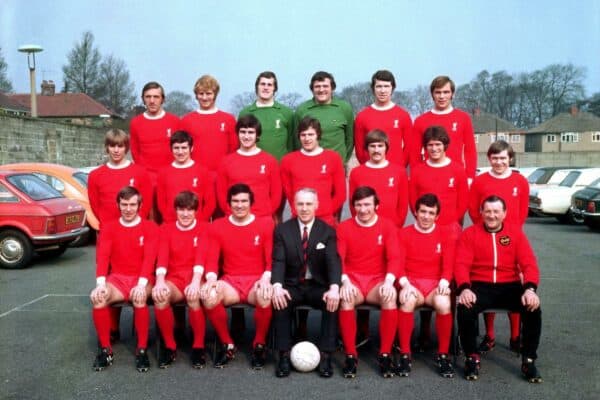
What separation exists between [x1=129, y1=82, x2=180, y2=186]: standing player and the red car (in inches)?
208

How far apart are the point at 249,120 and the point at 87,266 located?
645cm

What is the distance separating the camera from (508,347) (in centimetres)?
624

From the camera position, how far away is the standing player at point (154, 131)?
657 centimetres

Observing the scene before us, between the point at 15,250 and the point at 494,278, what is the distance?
865cm

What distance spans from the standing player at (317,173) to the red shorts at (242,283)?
0.95 m

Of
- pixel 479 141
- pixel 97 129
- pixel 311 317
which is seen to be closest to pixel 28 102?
pixel 97 129

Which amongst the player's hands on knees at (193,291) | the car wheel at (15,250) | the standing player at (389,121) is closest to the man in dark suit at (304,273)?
the player's hands on knees at (193,291)

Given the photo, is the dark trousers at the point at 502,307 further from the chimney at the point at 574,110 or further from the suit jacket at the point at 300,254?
the chimney at the point at 574,110

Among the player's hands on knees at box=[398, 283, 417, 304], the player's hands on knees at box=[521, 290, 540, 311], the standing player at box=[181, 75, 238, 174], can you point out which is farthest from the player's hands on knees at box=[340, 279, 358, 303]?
the standing player at box=[181, 75, 238, 174]

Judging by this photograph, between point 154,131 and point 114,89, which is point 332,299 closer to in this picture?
point 154,131

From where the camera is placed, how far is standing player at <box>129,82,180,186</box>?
6574 mm

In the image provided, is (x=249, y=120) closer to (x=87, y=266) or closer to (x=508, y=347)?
(x=508, y=347)

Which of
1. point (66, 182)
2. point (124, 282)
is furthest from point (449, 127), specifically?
point (66, 182)

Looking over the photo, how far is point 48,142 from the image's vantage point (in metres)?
22.0
